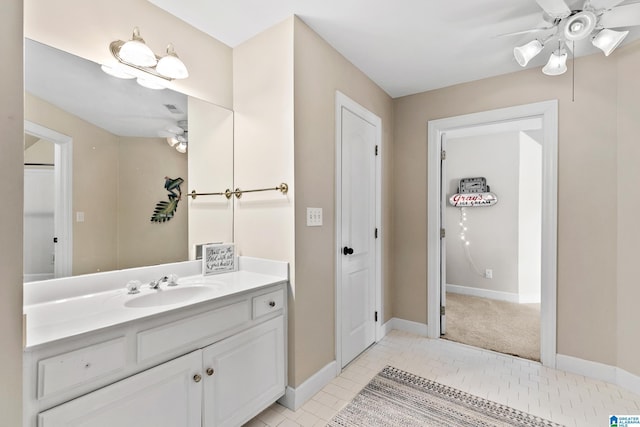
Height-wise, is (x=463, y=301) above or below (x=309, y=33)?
below

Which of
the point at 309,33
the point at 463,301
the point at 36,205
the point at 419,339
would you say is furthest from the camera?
the point at 463,301

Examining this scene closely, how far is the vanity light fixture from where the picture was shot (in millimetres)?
1523

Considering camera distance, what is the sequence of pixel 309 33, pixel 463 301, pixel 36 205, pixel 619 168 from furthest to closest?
pixel 463 301 → pixel 619 168 → pixel 309 33 → pixel 36 205

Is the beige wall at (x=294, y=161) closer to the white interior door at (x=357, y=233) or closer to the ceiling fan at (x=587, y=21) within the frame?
the white interior door at (x=357, y=233)

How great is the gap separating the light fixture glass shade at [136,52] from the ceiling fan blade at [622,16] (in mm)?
2512

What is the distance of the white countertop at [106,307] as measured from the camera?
3.33 feet

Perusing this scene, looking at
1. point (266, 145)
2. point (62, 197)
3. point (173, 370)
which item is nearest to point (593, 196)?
point (266, 145)

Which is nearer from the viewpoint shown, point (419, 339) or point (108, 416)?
point (108, 416)

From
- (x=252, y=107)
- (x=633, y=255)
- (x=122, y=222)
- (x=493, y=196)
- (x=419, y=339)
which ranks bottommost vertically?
(x=419, y=339)

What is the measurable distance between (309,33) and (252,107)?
0.62m

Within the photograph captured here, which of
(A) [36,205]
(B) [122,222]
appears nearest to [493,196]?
(B) [122,222]

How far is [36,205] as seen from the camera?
4.33ft

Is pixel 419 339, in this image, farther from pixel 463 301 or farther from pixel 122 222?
pixel 122 222

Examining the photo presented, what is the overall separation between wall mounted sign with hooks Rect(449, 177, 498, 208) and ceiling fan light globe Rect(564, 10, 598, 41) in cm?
270
